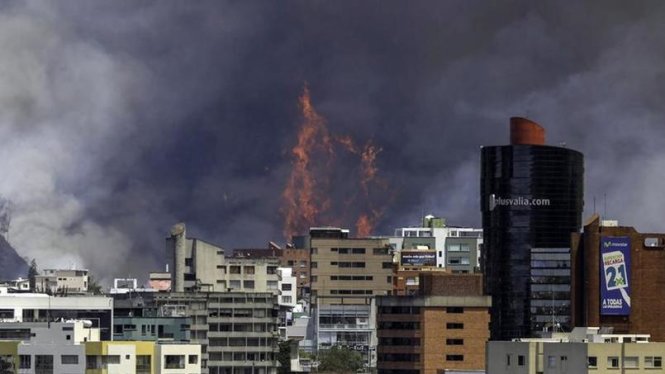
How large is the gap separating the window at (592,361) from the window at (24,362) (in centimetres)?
3326

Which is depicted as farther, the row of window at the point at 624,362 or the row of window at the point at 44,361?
the row of window at the point at 44,361

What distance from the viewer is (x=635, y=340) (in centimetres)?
16012

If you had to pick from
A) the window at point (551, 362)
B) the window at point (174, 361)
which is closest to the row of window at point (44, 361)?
the window at point (174, 361)

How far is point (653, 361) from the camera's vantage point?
153875 millimetres

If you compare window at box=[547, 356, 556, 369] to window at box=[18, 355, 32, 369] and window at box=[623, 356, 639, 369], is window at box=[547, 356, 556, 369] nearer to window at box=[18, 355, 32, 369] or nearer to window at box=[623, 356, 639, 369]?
window at box=[623, 356, 639, 369]

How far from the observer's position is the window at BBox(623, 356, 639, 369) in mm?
153750

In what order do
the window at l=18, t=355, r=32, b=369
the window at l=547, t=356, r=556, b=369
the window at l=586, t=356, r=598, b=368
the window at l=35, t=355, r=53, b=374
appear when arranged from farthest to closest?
1. the window at l=35, t=355, r=53, b=374
2. the window at l=18, t=355, r=32, b=369
3. the window at l=547, t=356, r=556, b=369
4. the window at l=586, t=356, r=598, b=368

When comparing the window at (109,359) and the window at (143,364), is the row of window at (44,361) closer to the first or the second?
the window at (109,359)

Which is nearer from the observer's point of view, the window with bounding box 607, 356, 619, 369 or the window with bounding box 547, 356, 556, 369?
the window with bounding box 607, 356, 619, 369

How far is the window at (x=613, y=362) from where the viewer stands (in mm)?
153625

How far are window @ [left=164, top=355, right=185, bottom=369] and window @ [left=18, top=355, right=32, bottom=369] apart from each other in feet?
31.6

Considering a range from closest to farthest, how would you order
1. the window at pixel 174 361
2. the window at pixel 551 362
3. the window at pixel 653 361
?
the window at pixel 653 361 → the window at pixel 551 362 → the window at pixel 174 361

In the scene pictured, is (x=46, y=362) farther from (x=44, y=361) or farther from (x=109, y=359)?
(x=109, y=359)

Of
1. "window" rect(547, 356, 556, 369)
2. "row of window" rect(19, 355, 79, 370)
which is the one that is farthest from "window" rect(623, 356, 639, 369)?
"row of window" rect(19, 355, 79, 370)
